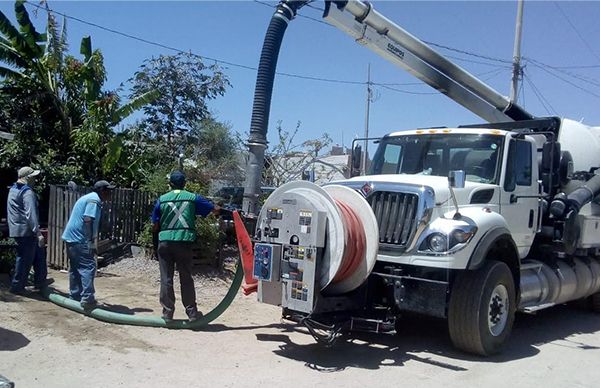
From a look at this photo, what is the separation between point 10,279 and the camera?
8.97 metres

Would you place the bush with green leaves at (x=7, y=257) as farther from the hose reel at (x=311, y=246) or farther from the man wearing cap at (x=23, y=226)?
the hose reel at (x=311, y=246)

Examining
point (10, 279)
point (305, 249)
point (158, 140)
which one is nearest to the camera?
point (305, 249)

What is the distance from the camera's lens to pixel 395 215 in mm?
7020

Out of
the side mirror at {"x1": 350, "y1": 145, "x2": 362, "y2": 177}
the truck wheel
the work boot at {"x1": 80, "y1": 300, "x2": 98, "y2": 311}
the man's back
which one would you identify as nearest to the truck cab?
the side mirror at {"x1": 350, "y1": 145, "x2": 362, "y2": 177}

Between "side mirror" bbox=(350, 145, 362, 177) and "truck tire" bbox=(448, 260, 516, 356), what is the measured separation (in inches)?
125

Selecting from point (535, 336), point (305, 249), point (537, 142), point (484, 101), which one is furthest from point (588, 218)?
point (305, 249)

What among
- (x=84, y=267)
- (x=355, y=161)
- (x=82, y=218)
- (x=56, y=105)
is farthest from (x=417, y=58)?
(x=56, y=105)

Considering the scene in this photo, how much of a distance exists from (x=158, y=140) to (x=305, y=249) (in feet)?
35.1

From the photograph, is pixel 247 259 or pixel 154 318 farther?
pixel 154 318

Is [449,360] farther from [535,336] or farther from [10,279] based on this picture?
[10,279]

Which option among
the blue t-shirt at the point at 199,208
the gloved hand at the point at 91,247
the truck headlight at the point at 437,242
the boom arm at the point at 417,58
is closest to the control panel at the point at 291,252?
the blue t-shirt at the point at 199,208

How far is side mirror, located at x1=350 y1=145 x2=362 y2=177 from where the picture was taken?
955 centimetres

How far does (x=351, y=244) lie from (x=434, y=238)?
973mm

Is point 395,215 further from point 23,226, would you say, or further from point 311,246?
point 23,226
